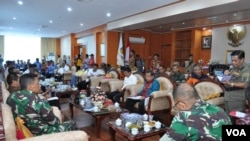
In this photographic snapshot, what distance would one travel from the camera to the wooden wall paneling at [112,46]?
8812mm

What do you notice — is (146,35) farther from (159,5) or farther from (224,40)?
(159,5)

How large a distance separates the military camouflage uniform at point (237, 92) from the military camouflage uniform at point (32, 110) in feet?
7.53

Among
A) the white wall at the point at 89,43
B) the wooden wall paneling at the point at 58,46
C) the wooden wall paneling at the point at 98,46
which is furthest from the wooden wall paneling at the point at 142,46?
the wooden wall paneling at the point at 58,46

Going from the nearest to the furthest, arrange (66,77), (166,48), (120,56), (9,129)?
(9,129), (66,77), (120,56), (166,48)

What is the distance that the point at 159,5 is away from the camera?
570 cm

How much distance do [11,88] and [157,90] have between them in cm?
248

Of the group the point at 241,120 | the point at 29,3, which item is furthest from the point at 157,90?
the point at 29,3

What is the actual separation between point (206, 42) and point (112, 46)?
4.03 metres

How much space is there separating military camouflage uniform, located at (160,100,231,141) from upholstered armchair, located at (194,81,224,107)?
1.85m

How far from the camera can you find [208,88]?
3.38 meters

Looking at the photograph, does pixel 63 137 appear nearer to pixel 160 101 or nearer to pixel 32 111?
pixel 32 111

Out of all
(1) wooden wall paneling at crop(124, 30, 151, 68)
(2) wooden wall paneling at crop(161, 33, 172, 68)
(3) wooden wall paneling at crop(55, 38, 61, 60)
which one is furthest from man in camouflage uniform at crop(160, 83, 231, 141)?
(3) wooden wall paneling at crop(55, 38, 61, 60)

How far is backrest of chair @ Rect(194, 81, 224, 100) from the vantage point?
3.23 meters

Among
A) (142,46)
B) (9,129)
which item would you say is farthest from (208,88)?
(142,46)
